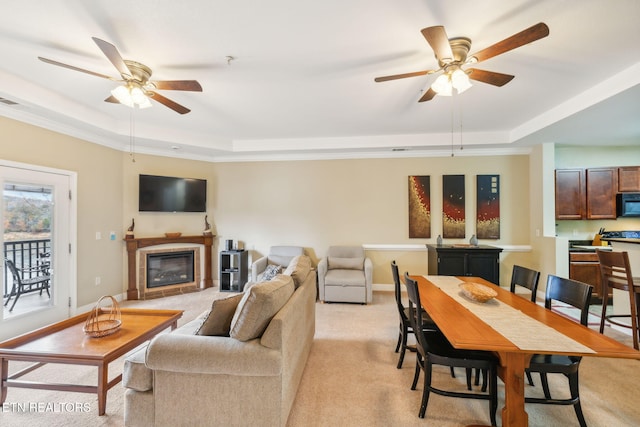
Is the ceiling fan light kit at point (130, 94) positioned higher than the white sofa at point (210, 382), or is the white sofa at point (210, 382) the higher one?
the ceiling fan light kit at point (130, 94)

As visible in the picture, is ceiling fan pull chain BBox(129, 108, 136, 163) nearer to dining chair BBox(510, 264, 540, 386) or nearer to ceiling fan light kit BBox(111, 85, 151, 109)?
ceiling fan light kit BBox(111, 85, 151, 109)

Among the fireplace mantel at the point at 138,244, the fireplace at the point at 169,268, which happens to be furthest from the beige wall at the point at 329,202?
the fireplace at the point at 169,268

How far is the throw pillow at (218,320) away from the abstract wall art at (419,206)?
12.7 ft

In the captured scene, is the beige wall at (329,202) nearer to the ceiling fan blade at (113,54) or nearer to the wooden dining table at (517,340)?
the ceiling fan blade at (113,54)

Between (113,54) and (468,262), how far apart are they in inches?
194

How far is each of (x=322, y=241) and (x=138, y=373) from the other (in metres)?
3.71

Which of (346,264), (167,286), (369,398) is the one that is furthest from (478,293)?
(167,286)

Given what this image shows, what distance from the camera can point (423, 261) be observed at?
194 inches

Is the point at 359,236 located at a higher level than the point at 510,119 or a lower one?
lower

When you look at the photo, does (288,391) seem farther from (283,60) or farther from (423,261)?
(423,261)

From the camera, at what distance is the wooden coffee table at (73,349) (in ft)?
6.05

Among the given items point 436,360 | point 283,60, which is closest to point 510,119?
point 283,60

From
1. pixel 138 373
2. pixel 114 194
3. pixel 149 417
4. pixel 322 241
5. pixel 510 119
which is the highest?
pixel 510 119

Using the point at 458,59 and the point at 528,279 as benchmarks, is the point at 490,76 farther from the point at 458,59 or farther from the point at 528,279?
the point at 528,279
